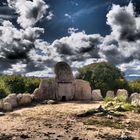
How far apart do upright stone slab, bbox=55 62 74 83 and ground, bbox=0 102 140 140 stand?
27.3 feet

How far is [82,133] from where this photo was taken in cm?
2211

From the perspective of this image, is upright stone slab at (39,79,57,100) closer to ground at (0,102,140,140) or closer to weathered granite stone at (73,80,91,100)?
weathered granite stone at (73,80,91,100)

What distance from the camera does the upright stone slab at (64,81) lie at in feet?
128

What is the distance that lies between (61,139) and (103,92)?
30.6 meters

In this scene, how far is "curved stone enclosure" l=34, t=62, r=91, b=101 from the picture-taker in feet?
127

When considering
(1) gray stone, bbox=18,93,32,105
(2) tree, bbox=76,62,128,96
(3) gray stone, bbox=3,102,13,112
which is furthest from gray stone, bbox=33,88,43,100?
(2) tree, bbox=76,62,128,96

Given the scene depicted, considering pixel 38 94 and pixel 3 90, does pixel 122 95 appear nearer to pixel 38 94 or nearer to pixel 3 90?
pixel 38 94

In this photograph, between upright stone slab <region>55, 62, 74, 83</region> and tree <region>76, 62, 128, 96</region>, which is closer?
upright stone slab <region>55, 62, 74, 83</region>

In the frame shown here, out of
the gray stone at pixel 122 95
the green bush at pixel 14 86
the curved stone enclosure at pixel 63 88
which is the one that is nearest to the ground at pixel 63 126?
the gray stone at pixel 122 95

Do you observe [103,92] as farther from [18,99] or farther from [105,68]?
[18,99]

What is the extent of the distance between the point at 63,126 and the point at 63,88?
15.7 m

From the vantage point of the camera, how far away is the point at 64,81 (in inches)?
1560

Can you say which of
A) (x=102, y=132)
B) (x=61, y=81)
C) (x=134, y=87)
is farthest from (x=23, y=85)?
(x=102, y=132)

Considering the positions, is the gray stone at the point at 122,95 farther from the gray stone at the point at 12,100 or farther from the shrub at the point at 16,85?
the shrub at the point at 16,85
